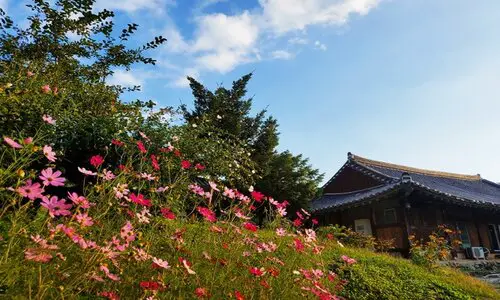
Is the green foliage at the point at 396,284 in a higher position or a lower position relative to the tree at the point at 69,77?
lower

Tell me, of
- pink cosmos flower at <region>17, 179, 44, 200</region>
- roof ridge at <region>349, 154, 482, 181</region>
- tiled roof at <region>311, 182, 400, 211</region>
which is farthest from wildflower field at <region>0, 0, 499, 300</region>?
roof ridge at <region>349, 154, 482, 181</region>

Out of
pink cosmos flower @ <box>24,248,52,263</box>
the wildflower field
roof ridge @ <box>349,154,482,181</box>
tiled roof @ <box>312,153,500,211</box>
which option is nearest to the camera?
pink cosmos flower @ <box>24,248,52,263</box>

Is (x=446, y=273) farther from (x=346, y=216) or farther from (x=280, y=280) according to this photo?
(x=346, y=216)

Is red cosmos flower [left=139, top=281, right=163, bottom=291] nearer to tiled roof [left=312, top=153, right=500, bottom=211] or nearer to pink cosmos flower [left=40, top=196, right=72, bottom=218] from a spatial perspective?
pink cosmos flower [left=40, top=196, right=72, bottom=218]

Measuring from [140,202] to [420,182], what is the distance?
18099mm

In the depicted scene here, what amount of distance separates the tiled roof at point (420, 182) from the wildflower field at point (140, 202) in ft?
31.4

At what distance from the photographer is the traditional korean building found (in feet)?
41.6

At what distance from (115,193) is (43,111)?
3.31 m

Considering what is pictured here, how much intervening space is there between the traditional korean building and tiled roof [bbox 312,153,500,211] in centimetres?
6

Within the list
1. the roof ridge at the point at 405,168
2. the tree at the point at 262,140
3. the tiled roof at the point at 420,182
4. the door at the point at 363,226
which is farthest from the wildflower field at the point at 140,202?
the roof ridge at the point at 405,168

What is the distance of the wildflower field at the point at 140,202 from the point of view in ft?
6.17

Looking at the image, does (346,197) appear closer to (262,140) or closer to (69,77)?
(262,140)

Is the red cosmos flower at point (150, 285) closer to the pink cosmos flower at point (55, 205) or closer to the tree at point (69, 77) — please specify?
the pink cosmos flower at point (55, 205)

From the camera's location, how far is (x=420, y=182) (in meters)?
17.5
